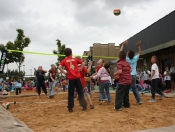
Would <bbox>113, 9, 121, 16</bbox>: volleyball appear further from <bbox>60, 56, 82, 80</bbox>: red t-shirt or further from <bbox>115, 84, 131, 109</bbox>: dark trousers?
<bbox>115, 84, 131, 109</bbox>: dark trousers

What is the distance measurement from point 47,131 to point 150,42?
50.4 ft

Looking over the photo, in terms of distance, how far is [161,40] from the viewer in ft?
50.8

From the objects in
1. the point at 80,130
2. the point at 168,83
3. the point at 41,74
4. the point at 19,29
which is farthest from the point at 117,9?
the point at 19,29

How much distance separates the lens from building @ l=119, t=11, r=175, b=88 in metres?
14.1

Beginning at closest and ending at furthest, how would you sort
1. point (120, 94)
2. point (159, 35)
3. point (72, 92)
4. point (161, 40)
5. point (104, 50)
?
point (120, 94) → point (72, 92) → point (161, 40) → point (159, 35) → point (104, 50)

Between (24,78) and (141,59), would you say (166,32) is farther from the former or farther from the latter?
(24,78)

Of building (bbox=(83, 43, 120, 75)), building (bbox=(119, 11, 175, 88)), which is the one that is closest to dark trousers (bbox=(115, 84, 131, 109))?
building (bbox=(119, 11, 175, 88))

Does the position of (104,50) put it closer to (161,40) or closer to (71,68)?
(161,40)

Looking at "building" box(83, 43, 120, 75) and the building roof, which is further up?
"building" box(83, 43, 120, 75)

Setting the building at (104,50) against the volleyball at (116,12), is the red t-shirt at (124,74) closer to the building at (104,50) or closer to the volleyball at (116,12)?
the volleyball at (116,12)

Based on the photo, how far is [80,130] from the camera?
11.7 feet

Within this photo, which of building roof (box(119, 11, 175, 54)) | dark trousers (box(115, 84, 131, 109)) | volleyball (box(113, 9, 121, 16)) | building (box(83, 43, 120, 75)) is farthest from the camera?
building (box(83, 43, 120, 75))

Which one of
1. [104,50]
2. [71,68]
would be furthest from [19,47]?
[71,68]

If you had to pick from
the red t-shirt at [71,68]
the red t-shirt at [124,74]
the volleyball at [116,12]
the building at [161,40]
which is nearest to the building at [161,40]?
the building at [161,40]
